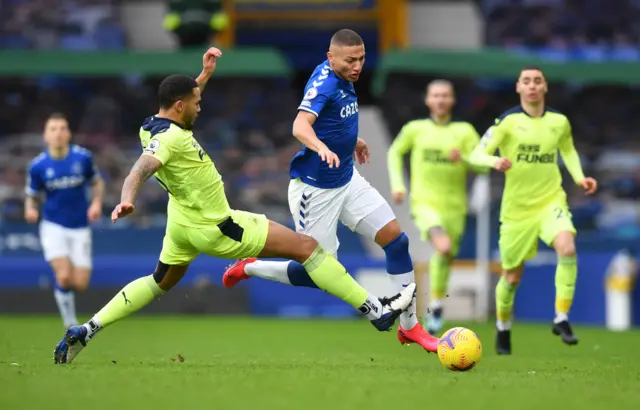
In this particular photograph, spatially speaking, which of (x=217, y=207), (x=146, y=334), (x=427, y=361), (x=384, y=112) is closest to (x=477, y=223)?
(x=384, y=112)

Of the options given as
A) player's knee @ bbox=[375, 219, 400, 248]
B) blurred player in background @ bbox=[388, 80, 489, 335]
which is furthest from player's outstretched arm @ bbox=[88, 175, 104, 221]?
player's knee @ bbox=[375, 219, 400, 248]

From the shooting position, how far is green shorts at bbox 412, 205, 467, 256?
1509 cm

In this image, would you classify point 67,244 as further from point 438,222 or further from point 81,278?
point 438,222

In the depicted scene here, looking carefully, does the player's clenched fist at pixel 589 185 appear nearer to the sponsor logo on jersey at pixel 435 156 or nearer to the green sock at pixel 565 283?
the green sock at pixel 565 283

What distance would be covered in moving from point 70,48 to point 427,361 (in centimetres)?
1689

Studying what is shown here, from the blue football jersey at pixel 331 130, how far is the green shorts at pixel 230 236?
83 cm

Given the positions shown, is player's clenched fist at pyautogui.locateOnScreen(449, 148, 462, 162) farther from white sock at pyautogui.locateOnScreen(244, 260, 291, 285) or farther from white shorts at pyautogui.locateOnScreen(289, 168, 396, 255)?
white sock at pyautogui.locateOnScreen(244, 260, 291, 285)

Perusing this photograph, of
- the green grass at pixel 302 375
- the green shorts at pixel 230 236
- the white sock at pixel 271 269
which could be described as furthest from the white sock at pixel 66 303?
the green shorts at pixel 230 236

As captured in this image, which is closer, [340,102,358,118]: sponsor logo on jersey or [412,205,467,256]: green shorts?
[340,102,358,118]: sponsor logo on jersey

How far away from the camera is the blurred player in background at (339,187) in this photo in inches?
384

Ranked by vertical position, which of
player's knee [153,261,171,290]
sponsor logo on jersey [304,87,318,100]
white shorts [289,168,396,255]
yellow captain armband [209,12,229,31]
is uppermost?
yellow captain armband [209,12,229,31]

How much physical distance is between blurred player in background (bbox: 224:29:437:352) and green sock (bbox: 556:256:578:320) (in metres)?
2.01

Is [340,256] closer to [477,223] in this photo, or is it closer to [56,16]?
[477,223]

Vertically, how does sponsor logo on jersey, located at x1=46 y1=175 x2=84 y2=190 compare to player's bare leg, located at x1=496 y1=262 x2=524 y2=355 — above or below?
above
